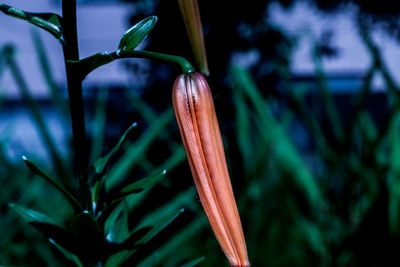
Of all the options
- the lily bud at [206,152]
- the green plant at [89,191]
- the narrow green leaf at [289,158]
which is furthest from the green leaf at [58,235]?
the narrow green leaf at [289,158]

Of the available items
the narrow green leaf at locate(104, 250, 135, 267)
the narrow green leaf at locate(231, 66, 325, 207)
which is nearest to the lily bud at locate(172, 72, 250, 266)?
the narrow green leaf at locate(104, 250, 135, 267)

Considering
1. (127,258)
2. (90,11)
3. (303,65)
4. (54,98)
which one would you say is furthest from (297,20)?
(127,258)

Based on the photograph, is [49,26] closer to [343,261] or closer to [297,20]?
[343,261]

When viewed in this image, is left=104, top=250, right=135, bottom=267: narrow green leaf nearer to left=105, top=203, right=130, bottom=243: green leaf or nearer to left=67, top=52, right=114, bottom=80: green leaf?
left=105, top=203, right=130, bottom=243: green leaf

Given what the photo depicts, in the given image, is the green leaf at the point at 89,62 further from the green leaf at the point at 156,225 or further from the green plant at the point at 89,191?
the green leaf at the point at 156,225

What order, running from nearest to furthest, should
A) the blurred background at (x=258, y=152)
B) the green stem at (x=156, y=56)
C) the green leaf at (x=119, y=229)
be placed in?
the green stem at (x=156, y=56) → the green leaf at (x=119, y=229) → the blurred background at (x=258, y=152)

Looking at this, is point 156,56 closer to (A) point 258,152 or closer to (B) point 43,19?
(B) point 43,19

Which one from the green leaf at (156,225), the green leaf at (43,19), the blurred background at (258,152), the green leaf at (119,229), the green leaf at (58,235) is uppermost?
the green leaf at (43,19)
